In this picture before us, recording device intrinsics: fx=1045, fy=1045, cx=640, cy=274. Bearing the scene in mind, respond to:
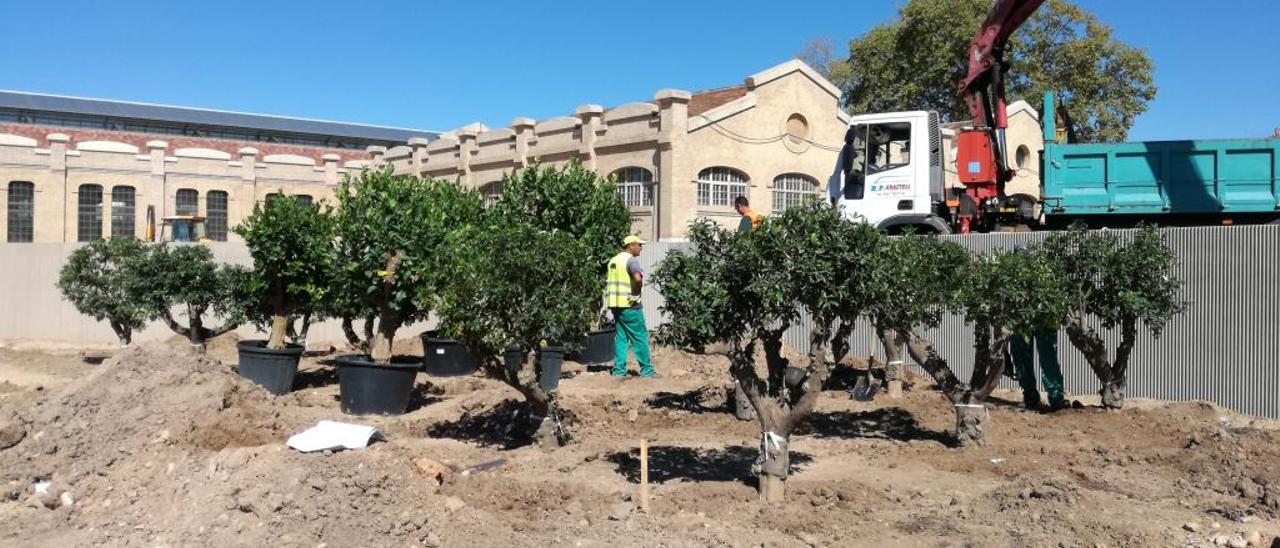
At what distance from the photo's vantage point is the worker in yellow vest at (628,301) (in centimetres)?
1277

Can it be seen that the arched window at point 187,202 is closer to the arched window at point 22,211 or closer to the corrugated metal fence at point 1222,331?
the arched window at point 22,211

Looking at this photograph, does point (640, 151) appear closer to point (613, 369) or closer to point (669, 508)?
point (613, 369)

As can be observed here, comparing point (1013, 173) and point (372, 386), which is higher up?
point (1013, 173)

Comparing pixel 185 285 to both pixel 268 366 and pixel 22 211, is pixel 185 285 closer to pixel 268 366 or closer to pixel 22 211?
pixel 268 366

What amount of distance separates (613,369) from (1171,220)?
28.2 ft

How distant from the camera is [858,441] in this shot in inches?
362

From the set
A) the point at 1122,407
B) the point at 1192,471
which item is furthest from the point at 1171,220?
the point at 1192,471

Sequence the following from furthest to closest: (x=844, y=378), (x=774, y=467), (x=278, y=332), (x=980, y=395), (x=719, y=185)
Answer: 1. (x=719, y=185)
2. (x=844, y=378)
3. (x=278, y=332)
4. (x=980, y=395)
5. (x=774, y=467)

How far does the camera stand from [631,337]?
1307 cm

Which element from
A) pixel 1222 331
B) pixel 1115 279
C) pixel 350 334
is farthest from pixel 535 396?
pixel 1222 331

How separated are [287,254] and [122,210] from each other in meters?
31.5

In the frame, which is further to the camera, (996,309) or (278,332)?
(278,332)

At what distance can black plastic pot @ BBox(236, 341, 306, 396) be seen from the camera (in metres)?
12.0

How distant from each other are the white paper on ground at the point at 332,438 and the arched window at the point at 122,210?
35.6 metres
